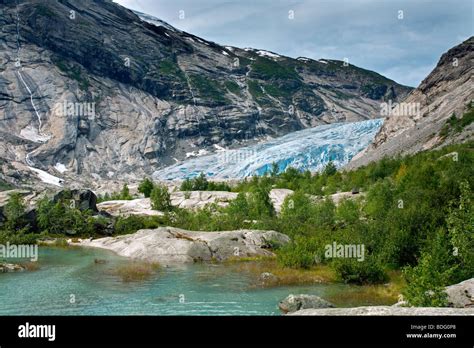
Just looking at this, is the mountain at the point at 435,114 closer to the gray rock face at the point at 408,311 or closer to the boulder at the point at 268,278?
the boulder at the point at 268,278

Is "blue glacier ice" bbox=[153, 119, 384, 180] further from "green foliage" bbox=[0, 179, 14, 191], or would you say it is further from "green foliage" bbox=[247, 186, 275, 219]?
"green foliage" bbox=[247, 186, 275, 219]

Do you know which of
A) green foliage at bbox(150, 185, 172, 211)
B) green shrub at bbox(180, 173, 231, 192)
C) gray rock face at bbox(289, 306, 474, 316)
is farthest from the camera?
green shrub at bbox(180, 173, 231, 192)

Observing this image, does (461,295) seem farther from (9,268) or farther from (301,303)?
(9,268)

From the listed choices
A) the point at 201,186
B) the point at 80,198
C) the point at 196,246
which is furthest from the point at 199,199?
the point at 196,246

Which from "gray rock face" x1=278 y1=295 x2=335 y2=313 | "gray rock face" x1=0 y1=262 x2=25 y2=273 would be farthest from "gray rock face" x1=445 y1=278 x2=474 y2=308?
"gray rock face" x1=0 y1=262 x2=25 y2=273

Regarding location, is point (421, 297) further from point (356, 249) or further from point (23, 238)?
point (23, 238)
